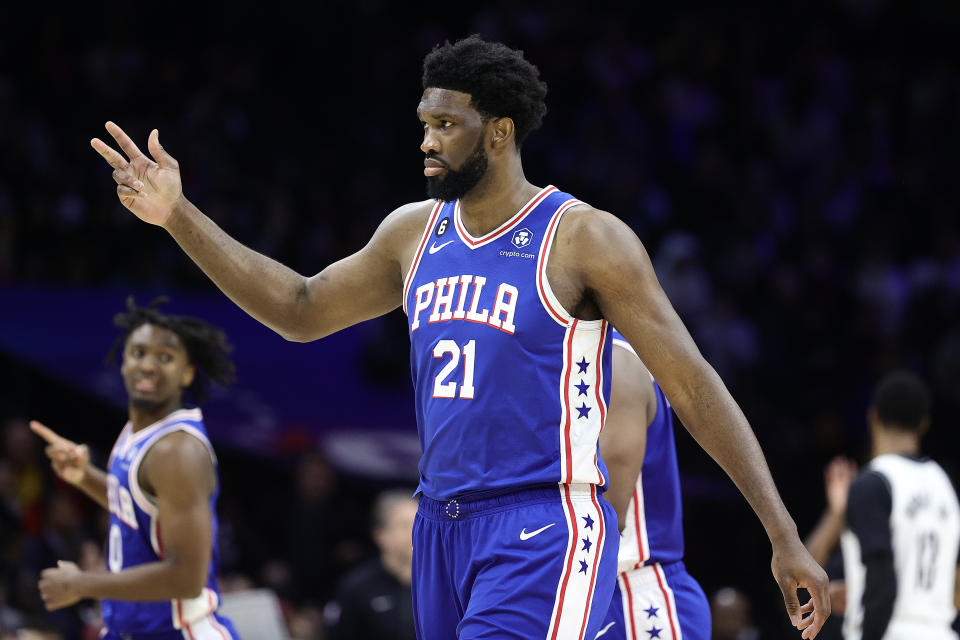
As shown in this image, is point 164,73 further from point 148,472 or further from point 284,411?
point 148,472

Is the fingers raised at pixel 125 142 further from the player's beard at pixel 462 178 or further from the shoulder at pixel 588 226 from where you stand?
the shoulder at pixel 588 226

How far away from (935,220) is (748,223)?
1.89m

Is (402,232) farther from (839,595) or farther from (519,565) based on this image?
(839,595)

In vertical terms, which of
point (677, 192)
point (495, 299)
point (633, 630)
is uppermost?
point (677, 192)

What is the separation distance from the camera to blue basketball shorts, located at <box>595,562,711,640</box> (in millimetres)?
4746

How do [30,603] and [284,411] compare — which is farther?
[284,411]

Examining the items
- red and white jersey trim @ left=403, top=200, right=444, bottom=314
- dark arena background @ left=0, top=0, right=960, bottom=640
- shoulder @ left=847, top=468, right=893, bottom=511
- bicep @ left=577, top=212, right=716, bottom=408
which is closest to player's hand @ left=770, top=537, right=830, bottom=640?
bicep @ left=577, top=212, right=716, bottom=408

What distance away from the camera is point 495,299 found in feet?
12.6

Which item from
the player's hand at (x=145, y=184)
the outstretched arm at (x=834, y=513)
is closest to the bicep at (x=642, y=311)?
the player's hand at (x=145, y=184)

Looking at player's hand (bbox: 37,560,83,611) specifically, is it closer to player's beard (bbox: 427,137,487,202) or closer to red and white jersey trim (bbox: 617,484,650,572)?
red and white jersey trim (bbox: 617,484,650,572)

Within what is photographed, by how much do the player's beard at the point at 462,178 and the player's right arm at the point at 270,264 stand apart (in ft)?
0.96

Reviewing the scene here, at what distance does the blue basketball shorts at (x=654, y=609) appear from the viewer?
475 cm

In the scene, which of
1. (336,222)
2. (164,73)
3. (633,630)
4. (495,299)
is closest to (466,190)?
(495,299)

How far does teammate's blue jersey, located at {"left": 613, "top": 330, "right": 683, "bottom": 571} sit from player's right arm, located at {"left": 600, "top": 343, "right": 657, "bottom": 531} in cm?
12
